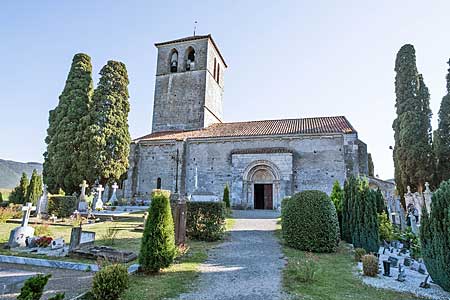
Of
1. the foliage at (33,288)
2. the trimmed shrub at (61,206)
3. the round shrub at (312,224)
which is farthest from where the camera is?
the trimmed shrub at (61,206)

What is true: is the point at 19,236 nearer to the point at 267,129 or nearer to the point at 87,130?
the point at 87,130

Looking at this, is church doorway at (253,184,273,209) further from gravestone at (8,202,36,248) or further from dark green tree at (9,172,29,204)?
dark green tree at (9,172,29,204)

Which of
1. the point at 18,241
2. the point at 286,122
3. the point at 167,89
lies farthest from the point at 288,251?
the point at 167,89

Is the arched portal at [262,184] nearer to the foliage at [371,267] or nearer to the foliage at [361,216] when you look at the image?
the foliage at [361,216]

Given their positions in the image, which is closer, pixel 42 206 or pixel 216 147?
pixel 42 206

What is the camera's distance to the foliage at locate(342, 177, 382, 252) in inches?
342

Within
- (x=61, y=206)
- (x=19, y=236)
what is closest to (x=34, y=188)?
(x=61, y=206)

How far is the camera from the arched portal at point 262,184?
21.4 meters

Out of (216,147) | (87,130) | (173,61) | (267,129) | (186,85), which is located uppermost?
(173,61)

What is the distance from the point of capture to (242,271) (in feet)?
20.6

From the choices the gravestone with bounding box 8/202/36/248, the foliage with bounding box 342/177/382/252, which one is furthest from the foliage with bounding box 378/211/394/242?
the gravestone with bounding box 8/202/36/248

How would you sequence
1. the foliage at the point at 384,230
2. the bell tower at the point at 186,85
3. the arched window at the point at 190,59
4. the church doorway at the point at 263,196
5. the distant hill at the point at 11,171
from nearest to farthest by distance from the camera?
1. the foliage at the point at 384,230
2. the church doorway at the point at 263,196
3. the bell tower at the point at 186,85
4. the arched window at the point at 190,59
5. the distant hill at the point at 11,171

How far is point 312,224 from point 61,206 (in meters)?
14.0

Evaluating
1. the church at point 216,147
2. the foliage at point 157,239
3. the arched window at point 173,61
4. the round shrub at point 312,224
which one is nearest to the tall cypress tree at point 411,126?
the church at point 216,147
